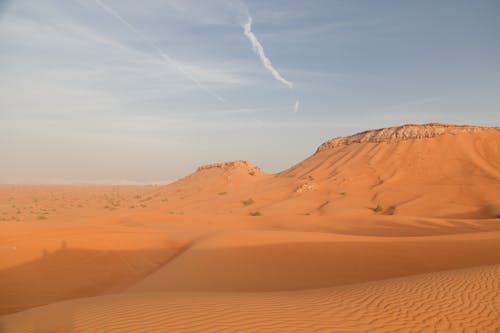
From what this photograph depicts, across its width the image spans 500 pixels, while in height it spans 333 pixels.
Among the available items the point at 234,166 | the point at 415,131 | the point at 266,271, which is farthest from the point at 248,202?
the point at 415,131

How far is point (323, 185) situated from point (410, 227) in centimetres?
1862

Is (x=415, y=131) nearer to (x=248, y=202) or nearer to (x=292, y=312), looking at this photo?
(x=248, y=202)

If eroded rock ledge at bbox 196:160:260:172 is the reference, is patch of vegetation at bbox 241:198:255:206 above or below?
below

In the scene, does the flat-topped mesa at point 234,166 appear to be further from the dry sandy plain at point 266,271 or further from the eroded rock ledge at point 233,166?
the dry sandy plain at point 266,271

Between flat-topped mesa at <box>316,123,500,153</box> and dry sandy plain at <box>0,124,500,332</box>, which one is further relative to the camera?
flat-topped mesa at <box>316,123,500,153</box>

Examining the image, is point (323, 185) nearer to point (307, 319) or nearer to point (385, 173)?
point (385, 173)

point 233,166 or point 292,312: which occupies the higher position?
point 233,166

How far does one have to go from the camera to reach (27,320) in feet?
16.9

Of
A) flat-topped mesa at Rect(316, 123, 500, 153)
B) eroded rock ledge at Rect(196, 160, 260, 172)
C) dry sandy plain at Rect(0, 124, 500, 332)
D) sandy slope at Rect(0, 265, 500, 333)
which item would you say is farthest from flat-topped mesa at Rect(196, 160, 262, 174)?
sandy slope at Rect(0, 265, 500, 333)

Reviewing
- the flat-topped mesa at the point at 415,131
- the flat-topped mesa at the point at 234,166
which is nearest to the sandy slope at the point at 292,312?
the flat-topped mesa at the point at 415,131

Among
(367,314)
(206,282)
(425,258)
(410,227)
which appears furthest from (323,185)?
(367,314)

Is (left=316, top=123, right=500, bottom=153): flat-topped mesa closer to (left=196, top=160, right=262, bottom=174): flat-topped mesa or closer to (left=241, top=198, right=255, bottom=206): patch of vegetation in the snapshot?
(left=196, top=160, right=262, bottom=174): flat-topped mesa

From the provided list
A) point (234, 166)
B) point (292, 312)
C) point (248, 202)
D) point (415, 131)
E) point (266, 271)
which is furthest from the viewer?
point (234, 166)

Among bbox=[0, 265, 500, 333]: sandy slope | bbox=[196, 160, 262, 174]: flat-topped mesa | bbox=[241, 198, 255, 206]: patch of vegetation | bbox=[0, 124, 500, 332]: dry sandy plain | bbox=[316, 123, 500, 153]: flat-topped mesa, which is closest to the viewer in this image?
bbox=[0, 265, 500, 333]: sandy slope
